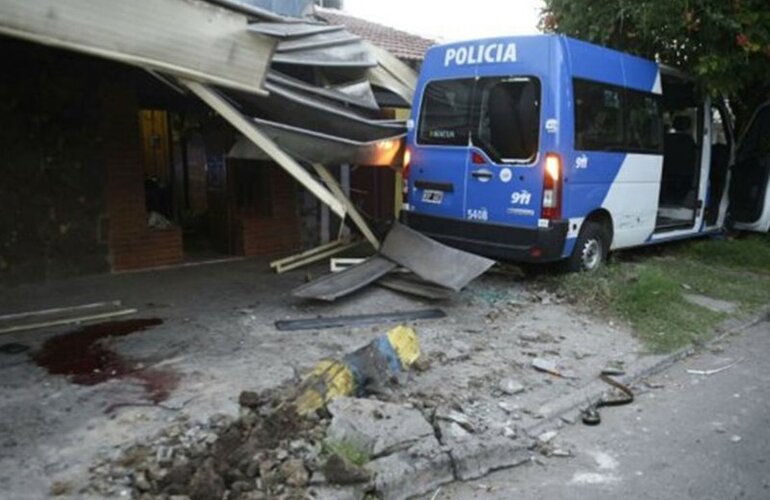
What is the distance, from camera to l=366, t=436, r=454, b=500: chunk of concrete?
3240mm

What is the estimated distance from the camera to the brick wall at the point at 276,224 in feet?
27.6

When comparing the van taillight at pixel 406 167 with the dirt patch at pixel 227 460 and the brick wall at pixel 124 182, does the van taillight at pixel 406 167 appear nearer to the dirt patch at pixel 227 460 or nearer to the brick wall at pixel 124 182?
the brick wall at pixel 124 182

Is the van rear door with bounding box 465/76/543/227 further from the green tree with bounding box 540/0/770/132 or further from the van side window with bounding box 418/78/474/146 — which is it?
the green tree with bounding box 540/0/770/132

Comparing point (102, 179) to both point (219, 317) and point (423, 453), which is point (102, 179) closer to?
point (219, 317)

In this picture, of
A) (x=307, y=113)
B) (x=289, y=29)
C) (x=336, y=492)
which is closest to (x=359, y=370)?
(x=336, y=492)

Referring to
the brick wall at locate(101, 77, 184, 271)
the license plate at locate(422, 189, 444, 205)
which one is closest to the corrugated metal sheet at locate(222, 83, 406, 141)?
the license plate at locate(422, 189, 444, 205)

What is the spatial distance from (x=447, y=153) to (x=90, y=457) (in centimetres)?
476

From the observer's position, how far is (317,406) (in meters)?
3.73

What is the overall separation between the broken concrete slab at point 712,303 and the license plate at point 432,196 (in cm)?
280

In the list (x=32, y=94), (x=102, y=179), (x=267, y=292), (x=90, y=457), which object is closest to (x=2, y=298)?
(x=102, y=179)

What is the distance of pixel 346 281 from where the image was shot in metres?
6.23

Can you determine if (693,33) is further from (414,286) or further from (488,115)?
(414,286)

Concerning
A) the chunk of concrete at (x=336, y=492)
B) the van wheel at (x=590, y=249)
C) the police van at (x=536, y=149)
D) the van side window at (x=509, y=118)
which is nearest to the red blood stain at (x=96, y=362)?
the chunk of concrete at (x=336, y=492)

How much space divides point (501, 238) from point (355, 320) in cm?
191
